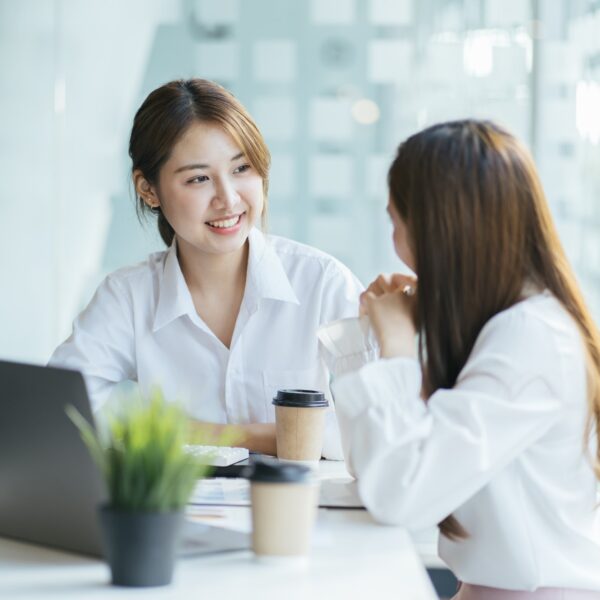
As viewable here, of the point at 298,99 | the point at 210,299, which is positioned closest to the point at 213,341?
the point at 210,299

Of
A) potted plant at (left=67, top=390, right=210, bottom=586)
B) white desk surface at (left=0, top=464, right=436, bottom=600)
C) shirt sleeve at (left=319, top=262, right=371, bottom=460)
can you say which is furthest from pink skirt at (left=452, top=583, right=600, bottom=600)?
shirt sleeve at (left=319, top=262, right=371, bottom=460)

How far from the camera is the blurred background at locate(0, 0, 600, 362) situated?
4.34 metres

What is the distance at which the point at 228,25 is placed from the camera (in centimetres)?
439

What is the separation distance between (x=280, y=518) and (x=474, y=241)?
501 mm

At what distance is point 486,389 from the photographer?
158cm

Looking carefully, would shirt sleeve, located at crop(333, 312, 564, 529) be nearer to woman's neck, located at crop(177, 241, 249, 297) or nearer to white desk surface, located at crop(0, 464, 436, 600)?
white desk surface, located at crop(0, 464, 436, 600)

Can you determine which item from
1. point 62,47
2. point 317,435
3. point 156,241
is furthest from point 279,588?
point 62,47

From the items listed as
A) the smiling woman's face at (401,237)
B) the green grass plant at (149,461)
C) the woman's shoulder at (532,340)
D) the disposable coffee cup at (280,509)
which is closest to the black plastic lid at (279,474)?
the disposable coffee cup at (280,509)

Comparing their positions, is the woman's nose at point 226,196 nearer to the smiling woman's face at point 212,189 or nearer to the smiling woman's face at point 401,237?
the smiling woman's face at point 212,189

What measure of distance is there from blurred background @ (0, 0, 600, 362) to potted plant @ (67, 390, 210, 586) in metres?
3.15

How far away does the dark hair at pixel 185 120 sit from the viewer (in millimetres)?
2498

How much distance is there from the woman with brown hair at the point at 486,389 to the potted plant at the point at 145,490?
0.37m

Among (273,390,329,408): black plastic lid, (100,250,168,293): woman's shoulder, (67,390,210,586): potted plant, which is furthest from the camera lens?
(100,250,168,293): woman's shoulder

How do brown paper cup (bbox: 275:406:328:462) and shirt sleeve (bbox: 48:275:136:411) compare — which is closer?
brown paper cup (bbox: 275:406:328:462)
